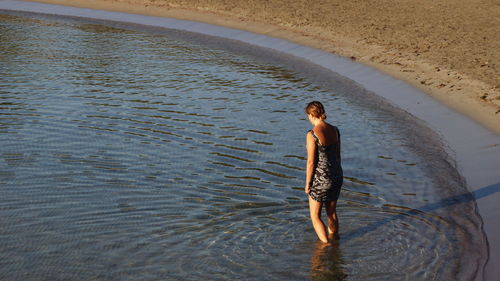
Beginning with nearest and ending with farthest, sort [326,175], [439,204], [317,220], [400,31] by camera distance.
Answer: [326,175]
[317,220]
[439,204]
[400,31]

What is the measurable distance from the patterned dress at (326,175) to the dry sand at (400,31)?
265 inches

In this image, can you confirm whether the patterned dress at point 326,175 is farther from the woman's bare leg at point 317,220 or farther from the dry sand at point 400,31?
the dry sand at point 400,31

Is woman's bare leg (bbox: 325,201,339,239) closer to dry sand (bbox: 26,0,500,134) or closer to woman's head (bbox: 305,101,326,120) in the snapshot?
woman's head (bbox: 305,101,326,120)

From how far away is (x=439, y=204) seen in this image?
1037cm

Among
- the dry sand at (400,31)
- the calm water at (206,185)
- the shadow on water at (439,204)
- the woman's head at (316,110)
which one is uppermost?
the woman's head at (316,110)

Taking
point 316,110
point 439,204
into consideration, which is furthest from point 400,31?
point 316,110

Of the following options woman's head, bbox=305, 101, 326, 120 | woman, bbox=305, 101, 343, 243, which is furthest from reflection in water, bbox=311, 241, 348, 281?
woman's head, bbox=305, 101, 326, 120

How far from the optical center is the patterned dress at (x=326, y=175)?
831 cm

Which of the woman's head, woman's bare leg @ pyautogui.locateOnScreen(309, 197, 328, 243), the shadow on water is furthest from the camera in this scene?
the shadow on water

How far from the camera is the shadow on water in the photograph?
30.4 ft

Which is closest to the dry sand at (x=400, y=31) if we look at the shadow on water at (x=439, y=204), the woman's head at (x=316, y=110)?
the shadow on water at (x=439, y=204)

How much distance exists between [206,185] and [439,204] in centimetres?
359

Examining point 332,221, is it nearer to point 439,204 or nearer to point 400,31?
point 439,204

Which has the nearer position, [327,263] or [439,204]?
[327,263]
